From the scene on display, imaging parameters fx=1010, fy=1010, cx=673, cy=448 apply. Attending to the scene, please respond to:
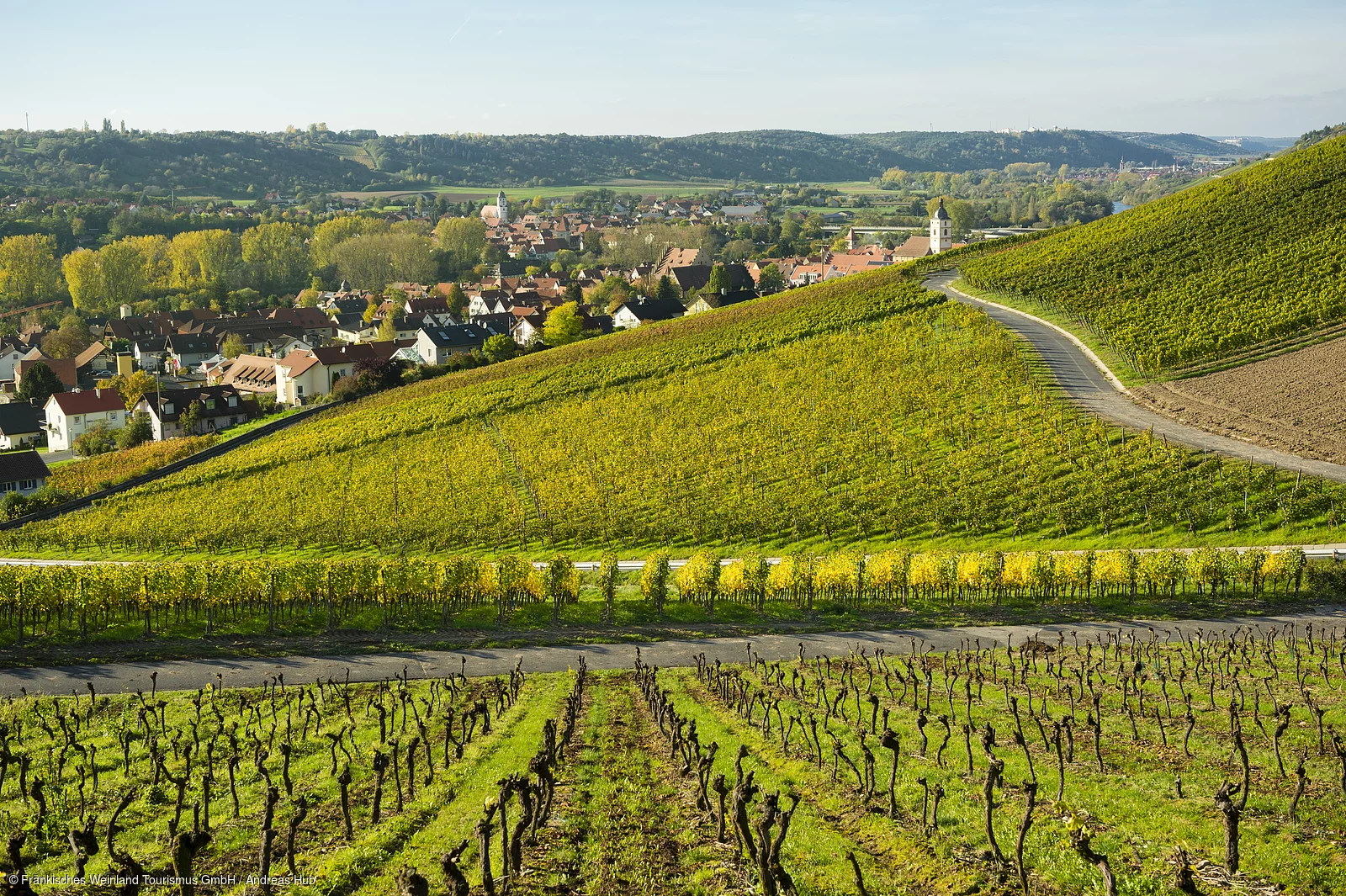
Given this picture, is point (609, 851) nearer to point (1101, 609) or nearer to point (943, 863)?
point (943, 863)

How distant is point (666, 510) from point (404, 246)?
148 m

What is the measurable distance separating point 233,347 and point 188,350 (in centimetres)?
703

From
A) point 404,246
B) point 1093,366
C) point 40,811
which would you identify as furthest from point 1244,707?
point 404,246

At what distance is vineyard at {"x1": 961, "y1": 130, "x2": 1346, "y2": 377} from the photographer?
6262 centimetres

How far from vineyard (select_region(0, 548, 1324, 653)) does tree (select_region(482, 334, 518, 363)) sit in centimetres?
5825

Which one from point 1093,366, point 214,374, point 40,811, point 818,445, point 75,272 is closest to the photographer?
point 40,811

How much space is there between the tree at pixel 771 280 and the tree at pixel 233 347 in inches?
2713

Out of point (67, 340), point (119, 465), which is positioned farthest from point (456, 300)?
point (119, 465)

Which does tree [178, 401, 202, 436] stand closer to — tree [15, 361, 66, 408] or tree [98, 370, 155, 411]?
tree [98, 370, 155, 411]

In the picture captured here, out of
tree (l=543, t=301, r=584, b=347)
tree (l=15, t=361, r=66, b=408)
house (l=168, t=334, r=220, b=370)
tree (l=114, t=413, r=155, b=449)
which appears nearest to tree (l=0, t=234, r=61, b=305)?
house (l=168, t=334, r=220, b=370)

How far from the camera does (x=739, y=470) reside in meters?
53.4

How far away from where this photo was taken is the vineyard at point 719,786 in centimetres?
1328

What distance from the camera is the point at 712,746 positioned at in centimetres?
1684

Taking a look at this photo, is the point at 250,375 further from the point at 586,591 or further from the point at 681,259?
the point at 586,591
